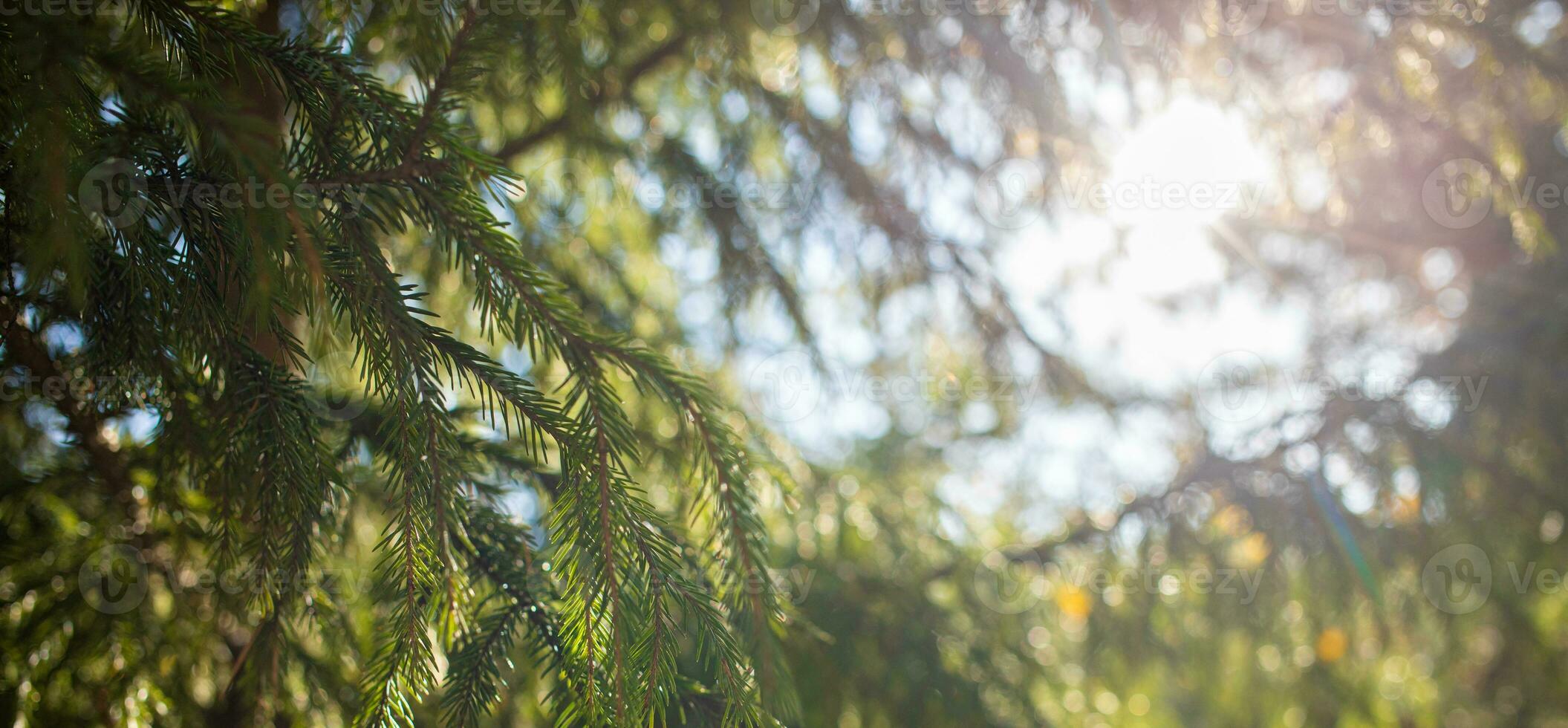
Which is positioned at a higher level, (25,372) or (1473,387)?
(1473,387)

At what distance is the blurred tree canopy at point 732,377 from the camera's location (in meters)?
0.98

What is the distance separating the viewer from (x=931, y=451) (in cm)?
324

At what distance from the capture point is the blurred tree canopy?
978mm

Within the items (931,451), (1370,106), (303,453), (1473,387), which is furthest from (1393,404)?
(303,453)

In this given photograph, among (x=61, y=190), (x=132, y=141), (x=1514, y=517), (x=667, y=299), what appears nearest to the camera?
(x=61, y=190)

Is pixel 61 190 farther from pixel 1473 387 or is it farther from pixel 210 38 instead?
pixel 1473 387

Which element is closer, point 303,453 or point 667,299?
point 303,453

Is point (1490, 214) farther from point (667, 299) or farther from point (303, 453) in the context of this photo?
point (303, 453)

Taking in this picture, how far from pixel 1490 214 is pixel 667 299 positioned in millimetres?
3869

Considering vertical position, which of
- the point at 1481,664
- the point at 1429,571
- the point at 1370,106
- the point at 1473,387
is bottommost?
the point at 1481,664

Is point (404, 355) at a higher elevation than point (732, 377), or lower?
higher

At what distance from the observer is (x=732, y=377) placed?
287 cm

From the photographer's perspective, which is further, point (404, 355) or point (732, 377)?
point (732, 377)

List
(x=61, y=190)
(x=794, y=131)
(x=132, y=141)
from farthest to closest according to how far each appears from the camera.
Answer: (x=794, y=131) < (x=132, y=141) < (x=61, y=190)
